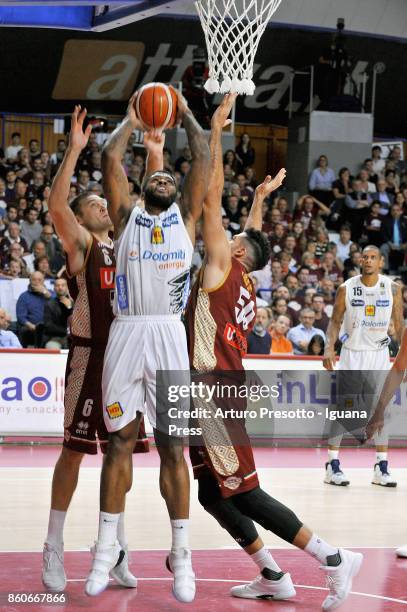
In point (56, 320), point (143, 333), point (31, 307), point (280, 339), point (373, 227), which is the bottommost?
point (280, 339)

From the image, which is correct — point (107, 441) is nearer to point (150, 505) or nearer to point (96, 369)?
point (96, 369)

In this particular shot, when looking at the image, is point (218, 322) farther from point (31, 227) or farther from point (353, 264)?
point (353, 264)

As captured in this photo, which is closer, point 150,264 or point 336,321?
point 150,264

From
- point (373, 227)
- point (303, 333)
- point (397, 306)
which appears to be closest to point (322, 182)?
point (373, 227)

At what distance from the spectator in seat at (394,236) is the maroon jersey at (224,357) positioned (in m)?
14.6

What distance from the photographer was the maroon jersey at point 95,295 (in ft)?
20.2

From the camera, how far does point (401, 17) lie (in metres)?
24.0

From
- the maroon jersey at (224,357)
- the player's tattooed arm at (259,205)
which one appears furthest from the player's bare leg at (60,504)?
the player's tattooed arm at (259,205)

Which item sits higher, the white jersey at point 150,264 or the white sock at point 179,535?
the white jersey at point 150,264

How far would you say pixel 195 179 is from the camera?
574cm

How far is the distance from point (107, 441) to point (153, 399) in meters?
0.72

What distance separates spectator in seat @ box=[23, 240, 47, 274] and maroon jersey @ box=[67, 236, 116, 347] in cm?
949

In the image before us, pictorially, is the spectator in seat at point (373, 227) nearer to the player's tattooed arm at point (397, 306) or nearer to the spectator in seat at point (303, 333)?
the spectator in seat at point (303, 333)

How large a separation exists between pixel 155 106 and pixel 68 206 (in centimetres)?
74
